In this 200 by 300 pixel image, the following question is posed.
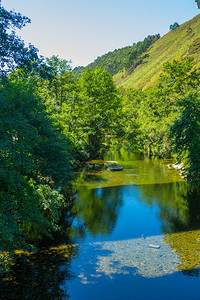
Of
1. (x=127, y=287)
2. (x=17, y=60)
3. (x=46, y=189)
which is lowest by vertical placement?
(x=127, y=287)

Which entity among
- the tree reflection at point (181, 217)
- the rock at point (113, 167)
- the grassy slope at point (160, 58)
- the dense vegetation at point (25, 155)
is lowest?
the tree reflection at point (181, 217)

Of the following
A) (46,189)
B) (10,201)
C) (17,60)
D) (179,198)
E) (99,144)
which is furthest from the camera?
(99,144)

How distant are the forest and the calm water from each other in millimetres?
1587

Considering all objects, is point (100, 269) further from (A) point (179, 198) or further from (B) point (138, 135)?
(B) point (138, 135)

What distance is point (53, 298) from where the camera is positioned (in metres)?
9.91

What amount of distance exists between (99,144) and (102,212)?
1098 inches

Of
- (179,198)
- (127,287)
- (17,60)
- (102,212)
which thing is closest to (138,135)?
(179,198)

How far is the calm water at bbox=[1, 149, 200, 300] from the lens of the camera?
10414 millimetres

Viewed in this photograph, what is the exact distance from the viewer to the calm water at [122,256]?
34.2 ft

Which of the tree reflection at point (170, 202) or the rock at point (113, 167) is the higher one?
the rock at point (113, 167)

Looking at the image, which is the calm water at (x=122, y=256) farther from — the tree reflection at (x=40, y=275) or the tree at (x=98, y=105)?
the tree at (x=98, y=105)

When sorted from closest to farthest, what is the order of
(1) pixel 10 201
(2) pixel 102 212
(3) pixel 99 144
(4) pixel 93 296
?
(1) pixel 10 201 → (4) pixel 93 296 → (2) pixel 102 212 → (3) pixel 99 144

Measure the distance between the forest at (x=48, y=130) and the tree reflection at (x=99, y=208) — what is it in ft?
5.43

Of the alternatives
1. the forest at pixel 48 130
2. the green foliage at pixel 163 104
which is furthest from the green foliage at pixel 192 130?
the green foliage at pixel 163 104
